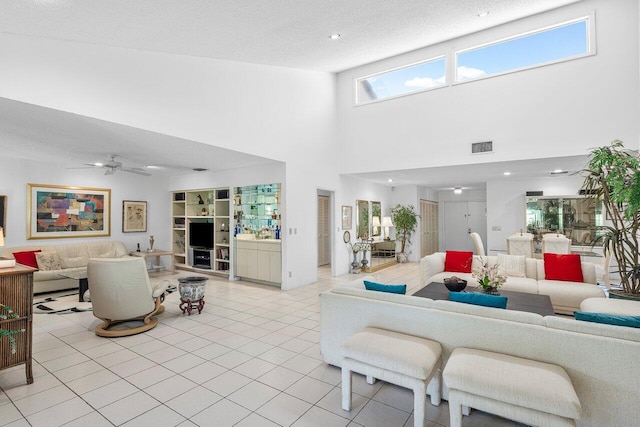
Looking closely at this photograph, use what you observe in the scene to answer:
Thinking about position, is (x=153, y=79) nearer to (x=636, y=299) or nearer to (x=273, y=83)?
(x=273, y=83)

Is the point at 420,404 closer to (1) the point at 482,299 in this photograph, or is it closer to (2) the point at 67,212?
(1) the point at 482,299

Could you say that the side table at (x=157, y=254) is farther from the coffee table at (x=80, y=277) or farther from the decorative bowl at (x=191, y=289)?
the decorative bowl at (x=191, y=289)

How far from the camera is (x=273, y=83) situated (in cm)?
584

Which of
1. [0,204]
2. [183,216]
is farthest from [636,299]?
[0,204]

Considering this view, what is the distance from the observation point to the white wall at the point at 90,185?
20.3 ft

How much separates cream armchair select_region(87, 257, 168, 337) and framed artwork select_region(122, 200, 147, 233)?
14.6 feet

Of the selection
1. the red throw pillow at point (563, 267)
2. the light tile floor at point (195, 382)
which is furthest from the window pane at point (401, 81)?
the light tile floor at point (195, 382)

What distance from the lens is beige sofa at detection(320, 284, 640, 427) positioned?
1.90 metres

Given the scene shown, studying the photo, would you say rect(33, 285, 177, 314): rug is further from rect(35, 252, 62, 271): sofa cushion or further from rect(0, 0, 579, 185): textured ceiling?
rect(0, 0, 579, 185): textured ceiling

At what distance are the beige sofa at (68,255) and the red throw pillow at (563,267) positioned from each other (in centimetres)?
803

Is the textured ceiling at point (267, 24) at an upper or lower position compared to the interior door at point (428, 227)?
upper

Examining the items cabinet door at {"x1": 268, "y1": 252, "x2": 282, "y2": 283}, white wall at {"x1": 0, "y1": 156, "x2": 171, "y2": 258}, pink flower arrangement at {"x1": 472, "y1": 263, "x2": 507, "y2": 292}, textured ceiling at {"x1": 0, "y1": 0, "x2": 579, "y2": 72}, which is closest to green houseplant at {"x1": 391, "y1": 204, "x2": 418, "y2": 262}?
cabinet door at {"x1": 268, "y1": 252, "x2": 282, "y2": 283}

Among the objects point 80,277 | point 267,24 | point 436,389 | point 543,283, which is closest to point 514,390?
point 436,389

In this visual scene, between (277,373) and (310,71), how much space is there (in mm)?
5990
